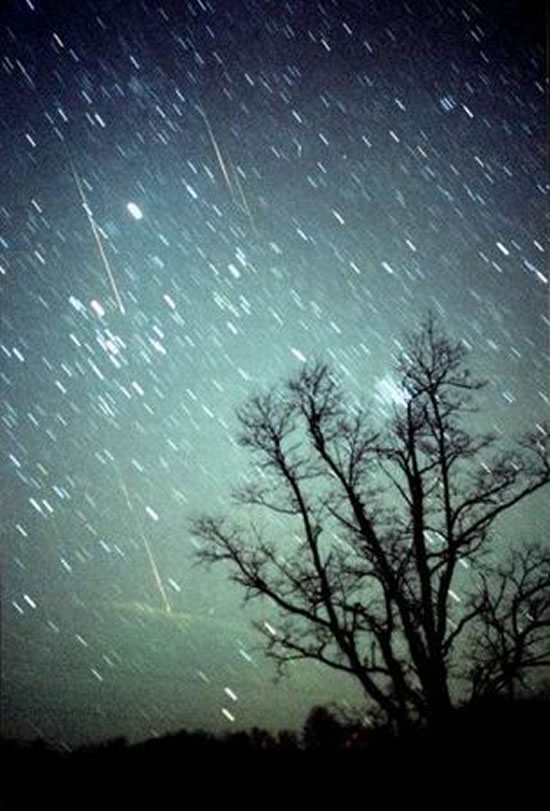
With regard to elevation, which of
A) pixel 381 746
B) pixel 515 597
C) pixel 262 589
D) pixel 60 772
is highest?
pixel 262 589

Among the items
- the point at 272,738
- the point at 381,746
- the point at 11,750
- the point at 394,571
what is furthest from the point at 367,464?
the point at 11,750

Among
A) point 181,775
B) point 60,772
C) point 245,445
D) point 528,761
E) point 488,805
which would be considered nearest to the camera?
point 488,805

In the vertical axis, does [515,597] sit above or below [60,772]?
below

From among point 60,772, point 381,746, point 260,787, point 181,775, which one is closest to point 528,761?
point 381,746

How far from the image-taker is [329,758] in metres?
10.1

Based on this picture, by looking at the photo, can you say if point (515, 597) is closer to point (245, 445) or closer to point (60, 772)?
point (245, 445)

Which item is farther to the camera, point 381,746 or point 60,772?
point 60,772

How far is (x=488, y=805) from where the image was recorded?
750 centimetres

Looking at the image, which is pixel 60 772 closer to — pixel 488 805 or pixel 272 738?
pixel 272 738

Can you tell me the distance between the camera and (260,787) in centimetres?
948

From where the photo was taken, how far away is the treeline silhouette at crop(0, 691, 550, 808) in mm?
8594

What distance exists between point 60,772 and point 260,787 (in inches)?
176

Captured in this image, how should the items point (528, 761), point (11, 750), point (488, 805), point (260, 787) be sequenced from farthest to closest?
1. point (11, 750)
2. point (260, 787)
3. point (528, 761)
4. point (488, 805)

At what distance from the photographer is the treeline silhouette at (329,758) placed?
8.59m
